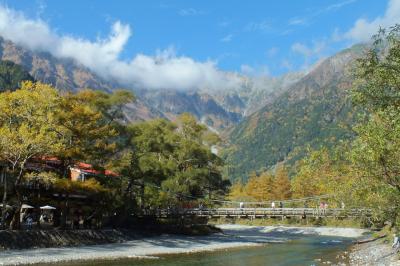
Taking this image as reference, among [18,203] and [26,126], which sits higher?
[26,126]

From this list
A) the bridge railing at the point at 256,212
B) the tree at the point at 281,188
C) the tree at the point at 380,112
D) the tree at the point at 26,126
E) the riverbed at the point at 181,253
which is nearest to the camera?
the tree at the point at 380,112

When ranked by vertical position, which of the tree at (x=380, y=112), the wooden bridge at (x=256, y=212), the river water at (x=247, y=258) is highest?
the tree at (x=380, y=112)

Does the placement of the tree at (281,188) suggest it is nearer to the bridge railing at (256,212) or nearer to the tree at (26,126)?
the bridge railing at (256,212)

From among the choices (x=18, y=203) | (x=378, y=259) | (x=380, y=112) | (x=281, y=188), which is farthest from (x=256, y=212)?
(x=281, y=188)

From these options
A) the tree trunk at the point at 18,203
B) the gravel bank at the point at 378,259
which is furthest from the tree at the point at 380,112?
the tree trunk at the point at 18,203

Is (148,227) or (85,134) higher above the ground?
(85,134)

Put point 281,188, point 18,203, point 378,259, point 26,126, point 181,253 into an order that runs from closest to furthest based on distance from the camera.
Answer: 1. point 378,259
2. point 26,126
3. point 18,203
4. point 181,253
5. point 281,188

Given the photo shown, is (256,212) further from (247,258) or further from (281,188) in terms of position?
(281,188)

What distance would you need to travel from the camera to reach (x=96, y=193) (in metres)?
47.8

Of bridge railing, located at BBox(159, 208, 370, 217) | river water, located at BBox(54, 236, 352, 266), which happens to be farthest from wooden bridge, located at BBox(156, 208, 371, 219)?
river water, located at BBox(54, 236, 352, 266)

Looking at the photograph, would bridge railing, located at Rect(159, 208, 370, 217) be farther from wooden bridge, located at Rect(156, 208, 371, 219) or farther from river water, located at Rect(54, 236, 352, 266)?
river water, located at Rect(54, 236, 352, 266)

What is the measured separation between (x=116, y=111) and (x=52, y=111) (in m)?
13.3

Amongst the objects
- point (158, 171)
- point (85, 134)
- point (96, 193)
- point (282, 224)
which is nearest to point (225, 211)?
point (158, 171)

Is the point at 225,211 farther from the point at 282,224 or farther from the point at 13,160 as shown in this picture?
the point at 282,224
